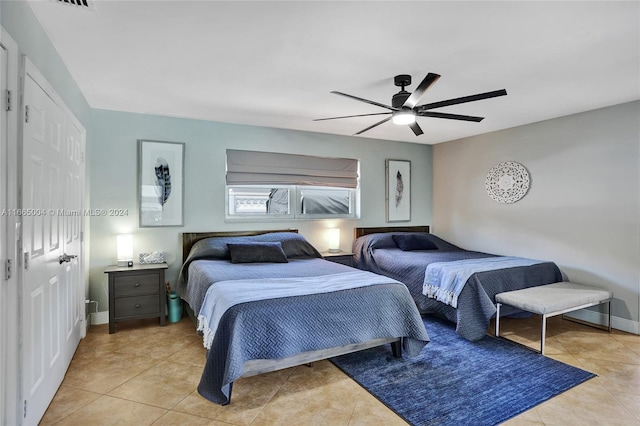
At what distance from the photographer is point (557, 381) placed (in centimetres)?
260

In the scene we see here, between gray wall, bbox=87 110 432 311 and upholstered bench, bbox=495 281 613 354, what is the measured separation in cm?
241

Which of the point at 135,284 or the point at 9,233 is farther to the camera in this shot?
the point at 135,284

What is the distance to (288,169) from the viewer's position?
15.9 feet

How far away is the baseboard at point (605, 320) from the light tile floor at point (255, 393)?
0.29 metres

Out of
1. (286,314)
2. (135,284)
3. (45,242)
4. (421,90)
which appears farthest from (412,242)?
(45,242)

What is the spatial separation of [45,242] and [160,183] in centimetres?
213

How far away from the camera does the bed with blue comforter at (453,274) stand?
3.44 metres

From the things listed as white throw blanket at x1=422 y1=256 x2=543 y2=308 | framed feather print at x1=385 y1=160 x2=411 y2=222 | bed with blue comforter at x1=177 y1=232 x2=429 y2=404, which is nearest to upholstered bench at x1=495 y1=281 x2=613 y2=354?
white throw blanket at x1=422 y1=256 x2=543 y2=308

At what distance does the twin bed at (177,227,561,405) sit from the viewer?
89.0 inches

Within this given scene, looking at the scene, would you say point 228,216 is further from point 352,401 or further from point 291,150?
point 352,401

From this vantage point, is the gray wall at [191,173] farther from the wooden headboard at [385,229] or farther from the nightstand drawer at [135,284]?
the nightstand drawer at [135,284]

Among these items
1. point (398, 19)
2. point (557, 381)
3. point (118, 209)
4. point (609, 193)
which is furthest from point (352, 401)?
point (609, 193)

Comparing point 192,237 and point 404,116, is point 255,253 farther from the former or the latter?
point 404,116

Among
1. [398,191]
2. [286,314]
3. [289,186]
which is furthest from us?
[398,191]
